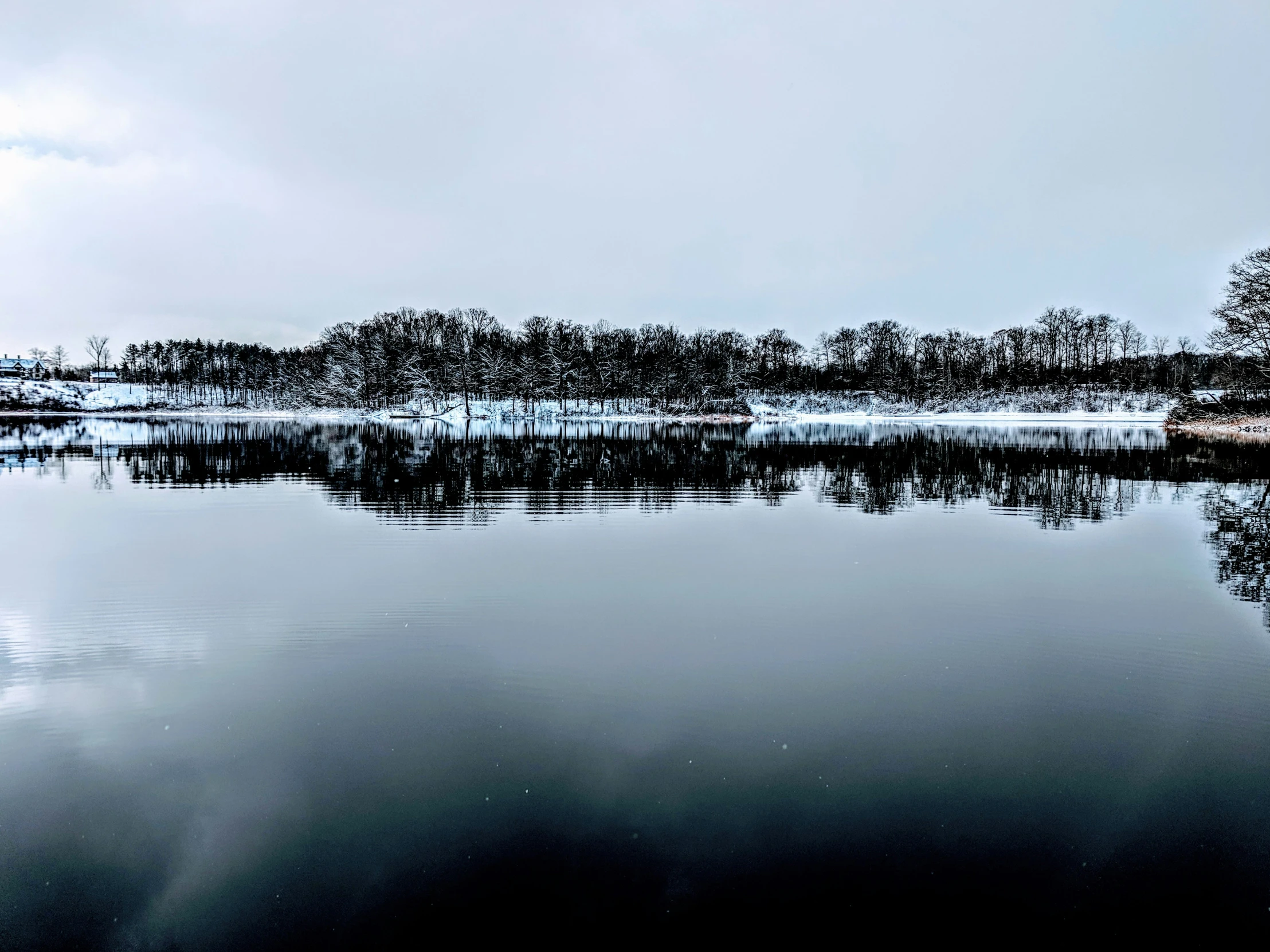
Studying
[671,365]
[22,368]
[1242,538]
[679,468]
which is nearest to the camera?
[1242,538]

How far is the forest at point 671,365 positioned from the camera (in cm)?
11669

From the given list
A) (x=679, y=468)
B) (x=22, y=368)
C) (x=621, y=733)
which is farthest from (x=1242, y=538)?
(x=22, y=368)

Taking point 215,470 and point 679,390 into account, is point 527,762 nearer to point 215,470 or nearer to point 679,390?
point 215,470

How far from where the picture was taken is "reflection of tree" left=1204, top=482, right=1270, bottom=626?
12133 millimetres

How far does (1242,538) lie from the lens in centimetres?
1599

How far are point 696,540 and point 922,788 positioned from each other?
34.6 feet

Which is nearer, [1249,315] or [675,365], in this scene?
[1249,315]

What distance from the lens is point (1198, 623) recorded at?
10133mm

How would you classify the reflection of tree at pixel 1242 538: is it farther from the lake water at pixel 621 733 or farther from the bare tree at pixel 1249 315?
the bare tree at pixel 1249 315

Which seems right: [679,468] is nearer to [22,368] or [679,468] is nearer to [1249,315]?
[1249,315]

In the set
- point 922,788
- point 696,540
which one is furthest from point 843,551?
point 922,788

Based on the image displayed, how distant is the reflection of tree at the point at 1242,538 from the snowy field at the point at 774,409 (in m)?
77.7

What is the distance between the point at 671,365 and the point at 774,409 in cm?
1991

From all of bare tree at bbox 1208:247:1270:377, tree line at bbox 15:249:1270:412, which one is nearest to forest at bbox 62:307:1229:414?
tree line at bbox 15:249:1270:412
